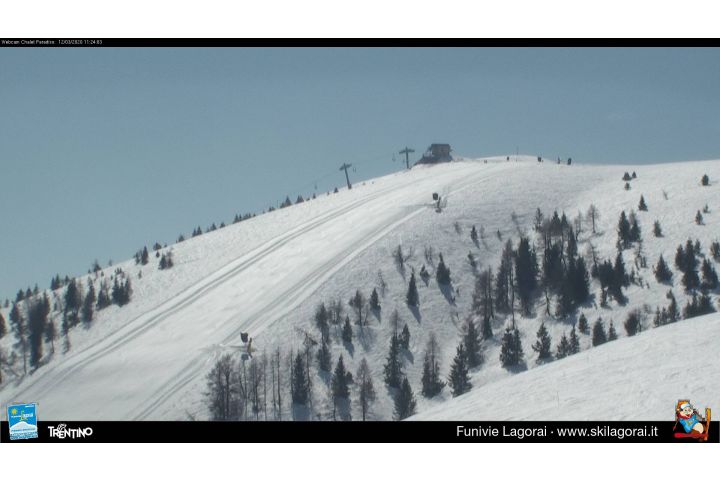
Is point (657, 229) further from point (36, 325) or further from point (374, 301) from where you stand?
point (36, 325)

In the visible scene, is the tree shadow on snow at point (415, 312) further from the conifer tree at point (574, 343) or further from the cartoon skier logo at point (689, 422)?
the cartoon skier logo at point (689, 422)

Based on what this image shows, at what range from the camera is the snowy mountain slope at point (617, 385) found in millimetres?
15789

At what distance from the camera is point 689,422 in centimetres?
1505

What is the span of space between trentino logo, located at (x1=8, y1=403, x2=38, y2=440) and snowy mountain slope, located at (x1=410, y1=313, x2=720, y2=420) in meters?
7.55

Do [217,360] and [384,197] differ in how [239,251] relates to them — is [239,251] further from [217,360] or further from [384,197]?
[217,360]

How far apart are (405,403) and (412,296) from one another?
1756 centimetres

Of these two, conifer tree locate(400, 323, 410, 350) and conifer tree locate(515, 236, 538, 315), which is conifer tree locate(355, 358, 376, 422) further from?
conifer tree locate(515, 236, 538, 315)

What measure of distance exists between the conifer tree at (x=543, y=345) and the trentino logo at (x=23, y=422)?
35285 mm

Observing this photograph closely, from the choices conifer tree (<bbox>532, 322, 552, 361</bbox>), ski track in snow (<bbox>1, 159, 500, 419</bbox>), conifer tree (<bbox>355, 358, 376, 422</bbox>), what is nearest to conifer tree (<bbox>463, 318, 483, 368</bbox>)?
conifer tree (<bbox>532, 322, 552, 361</bbox>)

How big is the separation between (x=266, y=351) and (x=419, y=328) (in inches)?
484

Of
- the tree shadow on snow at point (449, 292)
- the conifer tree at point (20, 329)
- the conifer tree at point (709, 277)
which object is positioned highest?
the conifer tree at point (20, 329)

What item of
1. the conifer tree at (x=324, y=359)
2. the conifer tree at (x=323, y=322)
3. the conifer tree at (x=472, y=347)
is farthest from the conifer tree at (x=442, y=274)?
the conifer tree at (x=324, y=359)

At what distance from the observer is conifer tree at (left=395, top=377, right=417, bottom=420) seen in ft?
124

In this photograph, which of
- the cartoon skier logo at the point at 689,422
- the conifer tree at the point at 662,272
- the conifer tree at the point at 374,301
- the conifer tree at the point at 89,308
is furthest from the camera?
the conifer tree at the point at 662,272
